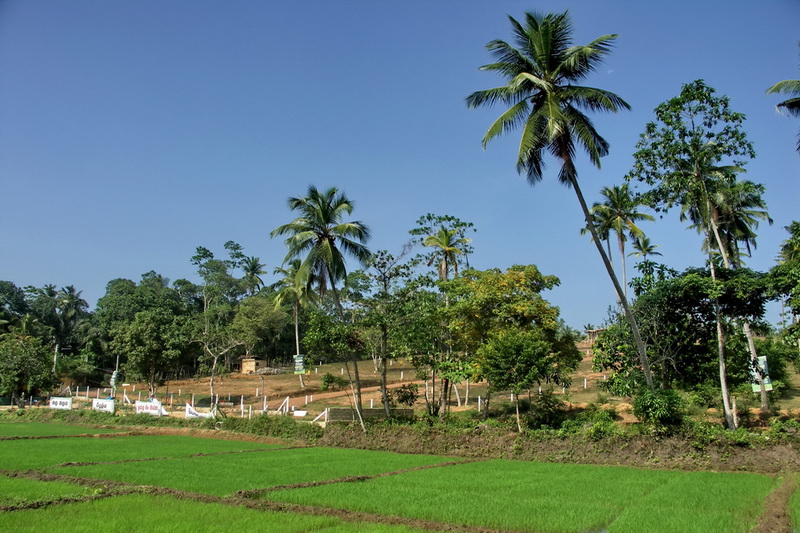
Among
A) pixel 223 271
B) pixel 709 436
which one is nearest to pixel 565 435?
pixel 709 436

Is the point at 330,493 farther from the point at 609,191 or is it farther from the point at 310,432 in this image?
the point at 609,191

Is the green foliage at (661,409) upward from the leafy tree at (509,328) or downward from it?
downward

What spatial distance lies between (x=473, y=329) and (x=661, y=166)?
11164mm

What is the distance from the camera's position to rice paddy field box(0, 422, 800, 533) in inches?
385

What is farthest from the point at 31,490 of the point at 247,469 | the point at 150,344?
the point at 150,344

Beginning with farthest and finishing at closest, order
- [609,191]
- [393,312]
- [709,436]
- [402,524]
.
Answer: [609,191], [393,312], [709,436], [402,524]

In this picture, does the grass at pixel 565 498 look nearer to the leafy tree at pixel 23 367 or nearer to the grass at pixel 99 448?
the grass at pixel 99 448

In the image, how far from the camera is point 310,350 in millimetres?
28797

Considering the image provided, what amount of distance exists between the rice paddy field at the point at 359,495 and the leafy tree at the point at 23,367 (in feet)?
94.3

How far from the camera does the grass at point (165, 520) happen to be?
9.17m

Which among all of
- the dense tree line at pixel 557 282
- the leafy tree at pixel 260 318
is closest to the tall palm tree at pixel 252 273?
the leafy tree at pixel 260 318

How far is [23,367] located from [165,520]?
43.9m

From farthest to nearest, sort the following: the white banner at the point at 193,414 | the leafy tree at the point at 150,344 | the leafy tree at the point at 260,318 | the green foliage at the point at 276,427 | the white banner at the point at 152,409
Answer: the leafy tree at the point at 260,318 < the leafy tree at the point at 150,344 < the white banner at the point at 152,409 < the white banner at the point at 193,414 < the green foliage at the point at 276,427

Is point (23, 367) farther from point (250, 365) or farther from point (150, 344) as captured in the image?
point (250, 365)
